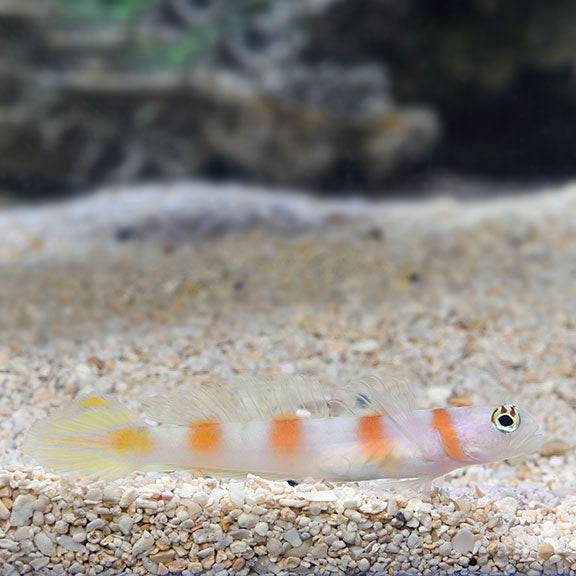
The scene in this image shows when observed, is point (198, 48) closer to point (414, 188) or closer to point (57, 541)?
point (414, 188)

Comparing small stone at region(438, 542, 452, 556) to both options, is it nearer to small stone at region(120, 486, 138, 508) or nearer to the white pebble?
the white pebble

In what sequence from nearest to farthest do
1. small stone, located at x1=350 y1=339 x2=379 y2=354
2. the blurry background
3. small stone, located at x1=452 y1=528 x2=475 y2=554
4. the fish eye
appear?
the fish eye → small stone, located at x1=452 y1=528 x2=475 y2=554 → small stone, located at x1=350 y1=339 x2=379 y2=354 → the blurry background

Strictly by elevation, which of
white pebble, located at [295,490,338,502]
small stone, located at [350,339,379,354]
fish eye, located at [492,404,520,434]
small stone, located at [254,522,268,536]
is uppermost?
fish eye, located at [492,404,520,434]

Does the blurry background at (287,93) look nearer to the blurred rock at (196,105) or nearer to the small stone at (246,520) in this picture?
the blurred rock at (196,105)

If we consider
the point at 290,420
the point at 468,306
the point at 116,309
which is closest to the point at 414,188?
the point at 468,306

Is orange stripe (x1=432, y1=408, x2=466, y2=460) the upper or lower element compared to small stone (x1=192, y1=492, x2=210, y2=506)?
upper

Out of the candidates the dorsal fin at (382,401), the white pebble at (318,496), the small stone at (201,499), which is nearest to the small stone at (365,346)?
the dorsal fin at (382,401)

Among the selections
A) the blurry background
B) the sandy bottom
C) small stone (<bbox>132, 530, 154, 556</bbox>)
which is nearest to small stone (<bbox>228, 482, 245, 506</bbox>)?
the sandy bottom
